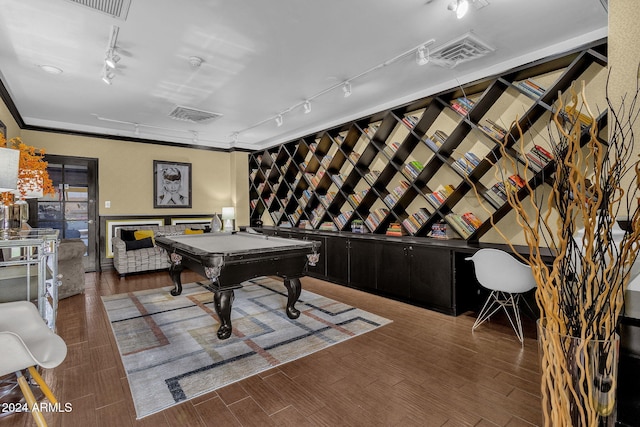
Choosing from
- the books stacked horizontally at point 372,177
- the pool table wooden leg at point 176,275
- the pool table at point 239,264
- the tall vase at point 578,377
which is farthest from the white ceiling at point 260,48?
the tall vase at point 578,377

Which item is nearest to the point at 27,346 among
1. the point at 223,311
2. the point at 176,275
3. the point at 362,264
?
Result: the point at 223,311

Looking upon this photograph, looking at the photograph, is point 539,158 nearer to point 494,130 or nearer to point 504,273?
point 494,130

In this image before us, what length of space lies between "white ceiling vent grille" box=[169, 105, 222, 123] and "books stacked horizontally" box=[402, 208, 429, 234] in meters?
3.45

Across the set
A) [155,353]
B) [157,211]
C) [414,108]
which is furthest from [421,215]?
[157,211]

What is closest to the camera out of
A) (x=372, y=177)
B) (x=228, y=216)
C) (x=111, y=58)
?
(x=111, y=58)

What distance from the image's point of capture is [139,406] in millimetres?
1939

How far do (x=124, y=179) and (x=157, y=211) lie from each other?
87cm

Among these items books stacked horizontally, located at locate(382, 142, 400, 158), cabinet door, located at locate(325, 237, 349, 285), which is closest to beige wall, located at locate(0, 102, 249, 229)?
cabinet door, located at locate(325, 237, 349, 285)

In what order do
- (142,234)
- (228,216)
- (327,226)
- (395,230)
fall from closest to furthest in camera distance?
(395,230)
(327,226)
(142,234)
(228,216)

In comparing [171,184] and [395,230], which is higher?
[171,184]

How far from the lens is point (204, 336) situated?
117 inches

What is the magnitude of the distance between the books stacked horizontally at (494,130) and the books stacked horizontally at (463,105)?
28 centimetres

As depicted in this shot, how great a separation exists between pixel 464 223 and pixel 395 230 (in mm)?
1030

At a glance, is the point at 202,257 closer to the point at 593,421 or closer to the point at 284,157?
the point at 593,421
